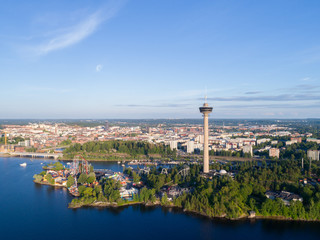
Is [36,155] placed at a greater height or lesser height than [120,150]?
lesser

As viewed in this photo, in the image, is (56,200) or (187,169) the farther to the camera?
(187,169)

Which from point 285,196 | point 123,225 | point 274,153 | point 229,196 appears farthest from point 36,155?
point 285,196

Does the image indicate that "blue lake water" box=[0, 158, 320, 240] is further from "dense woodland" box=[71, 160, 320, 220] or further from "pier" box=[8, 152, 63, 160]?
"pier" box=[8, 152, 63, 160]

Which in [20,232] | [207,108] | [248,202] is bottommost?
[20,232]

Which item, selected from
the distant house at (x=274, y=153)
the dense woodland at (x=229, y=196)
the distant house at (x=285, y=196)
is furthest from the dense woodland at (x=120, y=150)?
the distant house at (x=285, y=196)

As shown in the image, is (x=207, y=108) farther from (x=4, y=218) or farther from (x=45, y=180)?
(x=4, y=218)

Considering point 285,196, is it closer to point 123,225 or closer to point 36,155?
point 123,225

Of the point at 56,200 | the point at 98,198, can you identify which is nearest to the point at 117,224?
the point at 98,198

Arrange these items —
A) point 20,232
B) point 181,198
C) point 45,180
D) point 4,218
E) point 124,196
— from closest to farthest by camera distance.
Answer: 1. point 20,232
2. point 4,218
3. point 181,198
4. point 124,196
5. point 45,180
